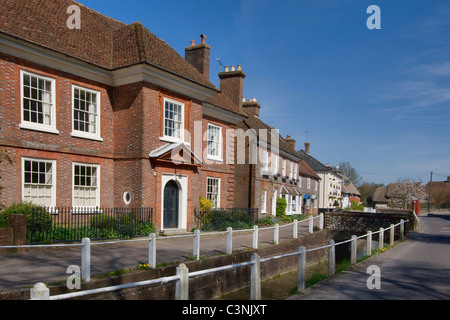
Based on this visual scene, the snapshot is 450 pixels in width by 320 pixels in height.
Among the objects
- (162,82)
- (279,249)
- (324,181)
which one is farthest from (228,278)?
(324,181)

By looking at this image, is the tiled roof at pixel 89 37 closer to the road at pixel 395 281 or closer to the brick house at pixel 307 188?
the road at pixel 395 281

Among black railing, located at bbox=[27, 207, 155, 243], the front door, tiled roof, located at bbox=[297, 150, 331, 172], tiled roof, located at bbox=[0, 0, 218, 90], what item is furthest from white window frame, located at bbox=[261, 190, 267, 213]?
tiled roof, located at bbox=[297, 150, 331, 172]

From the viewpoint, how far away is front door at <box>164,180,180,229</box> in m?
16.8

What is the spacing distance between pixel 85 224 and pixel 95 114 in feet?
15.6

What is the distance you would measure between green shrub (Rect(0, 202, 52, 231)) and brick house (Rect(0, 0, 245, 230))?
42.1 inches

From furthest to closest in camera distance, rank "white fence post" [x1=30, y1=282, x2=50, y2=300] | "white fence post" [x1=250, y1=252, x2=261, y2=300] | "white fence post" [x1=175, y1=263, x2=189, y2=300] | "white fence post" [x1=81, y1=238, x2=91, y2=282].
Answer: "white fence post" [x1=81, y1=238, x2=91, y2=282]
"white fence post" [x1=250, y1=252, x2=261, y2=300]
"white fence post" [x1=175, y1=263, x2=189, y2=300]
"white fence post" [x1=30, y1=282, x2=50, y2=300]

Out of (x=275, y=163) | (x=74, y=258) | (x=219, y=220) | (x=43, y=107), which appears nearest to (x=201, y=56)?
(x=219, y=220)

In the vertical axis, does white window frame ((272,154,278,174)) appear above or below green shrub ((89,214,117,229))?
above

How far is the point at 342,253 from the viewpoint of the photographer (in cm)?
2542

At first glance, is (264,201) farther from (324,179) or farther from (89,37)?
(324,179)

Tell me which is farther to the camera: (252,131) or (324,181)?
(324,181)

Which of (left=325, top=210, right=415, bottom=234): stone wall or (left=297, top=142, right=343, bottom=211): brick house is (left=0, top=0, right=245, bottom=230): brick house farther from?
(left=297, top=142, right=343, bottom=211): brick house

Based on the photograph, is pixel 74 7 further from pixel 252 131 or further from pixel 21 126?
pixel 252 131

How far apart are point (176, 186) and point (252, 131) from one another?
925cm
